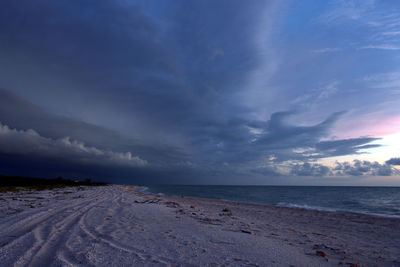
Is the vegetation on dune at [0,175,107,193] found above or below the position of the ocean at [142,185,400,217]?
above

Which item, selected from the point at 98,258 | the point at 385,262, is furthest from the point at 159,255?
the point at 385,262

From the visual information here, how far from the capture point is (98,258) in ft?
13.5

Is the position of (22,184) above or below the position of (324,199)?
above

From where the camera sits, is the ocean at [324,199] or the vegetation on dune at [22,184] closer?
the ocean at [324,199]

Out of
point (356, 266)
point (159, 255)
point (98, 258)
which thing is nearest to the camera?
point (98, 258)

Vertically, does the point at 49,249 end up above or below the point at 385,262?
above

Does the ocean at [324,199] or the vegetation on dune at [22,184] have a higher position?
the vegetation on dune at [22,184]

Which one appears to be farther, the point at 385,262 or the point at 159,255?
the point at 385,262

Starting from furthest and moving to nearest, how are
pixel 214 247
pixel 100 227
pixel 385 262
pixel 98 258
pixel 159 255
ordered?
pixel 100 227 < pixel 385 262 < pixel 214 247 < pixel 159 255 < pixel 98 258

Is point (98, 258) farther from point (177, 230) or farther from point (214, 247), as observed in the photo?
point (177, 230)

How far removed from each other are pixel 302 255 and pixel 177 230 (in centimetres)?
397

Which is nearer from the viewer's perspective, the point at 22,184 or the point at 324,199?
the point at 22,184

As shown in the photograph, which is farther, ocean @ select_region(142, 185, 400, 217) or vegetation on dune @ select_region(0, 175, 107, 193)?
vegetation on dune @ select_region(0, 175, 107, 193)

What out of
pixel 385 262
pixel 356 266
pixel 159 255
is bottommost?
pixel 385 262
